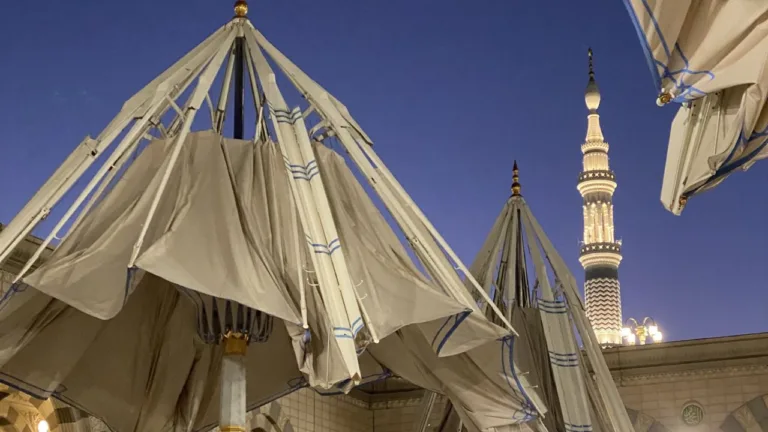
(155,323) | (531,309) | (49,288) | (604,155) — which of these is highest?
(604,155)

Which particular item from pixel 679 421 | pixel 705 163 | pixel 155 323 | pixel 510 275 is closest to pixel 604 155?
pixel 679 421

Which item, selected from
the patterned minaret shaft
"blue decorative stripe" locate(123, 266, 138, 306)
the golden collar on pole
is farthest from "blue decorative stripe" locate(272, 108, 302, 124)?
the patterned minaret shaft

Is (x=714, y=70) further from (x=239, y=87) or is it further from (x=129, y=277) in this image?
(x=239, y=87)

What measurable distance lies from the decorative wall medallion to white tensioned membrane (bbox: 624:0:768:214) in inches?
347

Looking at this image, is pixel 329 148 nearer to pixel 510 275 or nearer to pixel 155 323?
pixel 155 323

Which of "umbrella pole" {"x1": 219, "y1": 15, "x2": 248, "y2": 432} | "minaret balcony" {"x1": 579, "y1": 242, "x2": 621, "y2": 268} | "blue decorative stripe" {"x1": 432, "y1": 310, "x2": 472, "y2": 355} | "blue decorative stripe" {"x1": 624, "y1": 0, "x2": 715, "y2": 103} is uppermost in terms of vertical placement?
"minaret balcony" {"x1": 579, "y1": 242, "x2": 621, "y2": 268}

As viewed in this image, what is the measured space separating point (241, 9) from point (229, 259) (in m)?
1.69

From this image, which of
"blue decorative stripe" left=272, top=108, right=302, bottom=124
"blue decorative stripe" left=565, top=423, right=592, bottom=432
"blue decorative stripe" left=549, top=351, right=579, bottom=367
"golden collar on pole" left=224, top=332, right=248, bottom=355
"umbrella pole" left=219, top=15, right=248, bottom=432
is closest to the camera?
"umbrella pole" left=219, top=15, right=248, bottom=432

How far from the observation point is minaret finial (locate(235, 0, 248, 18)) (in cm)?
568

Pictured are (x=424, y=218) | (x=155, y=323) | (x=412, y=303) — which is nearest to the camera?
(x=412, y=303)

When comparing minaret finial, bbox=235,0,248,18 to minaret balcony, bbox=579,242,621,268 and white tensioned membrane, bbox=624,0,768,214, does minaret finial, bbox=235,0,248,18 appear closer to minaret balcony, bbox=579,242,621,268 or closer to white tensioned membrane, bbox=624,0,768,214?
white tensioned membrane, bbox=624,0,768,214

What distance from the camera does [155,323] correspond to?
6.10 metres

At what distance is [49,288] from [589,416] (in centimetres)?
413

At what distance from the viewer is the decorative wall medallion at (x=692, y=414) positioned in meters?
11.6
